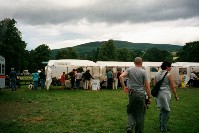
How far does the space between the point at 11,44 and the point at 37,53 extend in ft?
109

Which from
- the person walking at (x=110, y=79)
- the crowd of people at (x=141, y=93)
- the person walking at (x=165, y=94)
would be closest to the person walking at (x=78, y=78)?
the person walking at (x=110, y=79)

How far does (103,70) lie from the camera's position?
29.1 m

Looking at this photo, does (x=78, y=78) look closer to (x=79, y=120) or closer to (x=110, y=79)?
(x=110, y=79)

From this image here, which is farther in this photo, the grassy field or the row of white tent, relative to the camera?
A: the row of white tent

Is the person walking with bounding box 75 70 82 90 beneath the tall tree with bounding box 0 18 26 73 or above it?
beneath

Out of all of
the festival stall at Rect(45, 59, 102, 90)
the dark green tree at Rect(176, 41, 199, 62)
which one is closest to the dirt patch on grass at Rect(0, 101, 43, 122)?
the festival stall at Rect(45, 59, 102, 90)

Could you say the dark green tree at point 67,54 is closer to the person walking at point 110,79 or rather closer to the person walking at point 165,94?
the person walking at point 110,79

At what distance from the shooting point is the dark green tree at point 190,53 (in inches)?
3289

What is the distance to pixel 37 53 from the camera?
313 ft

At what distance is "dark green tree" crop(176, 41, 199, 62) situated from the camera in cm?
8353

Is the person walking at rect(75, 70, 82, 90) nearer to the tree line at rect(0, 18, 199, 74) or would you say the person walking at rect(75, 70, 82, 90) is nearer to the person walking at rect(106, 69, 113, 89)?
the person walking at rect(106, 69, 113, 89)

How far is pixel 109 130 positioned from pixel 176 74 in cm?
Result: 2522

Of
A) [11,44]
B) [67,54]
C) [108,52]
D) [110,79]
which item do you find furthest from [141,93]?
[67,54]

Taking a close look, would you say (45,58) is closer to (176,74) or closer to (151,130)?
(176,74)
